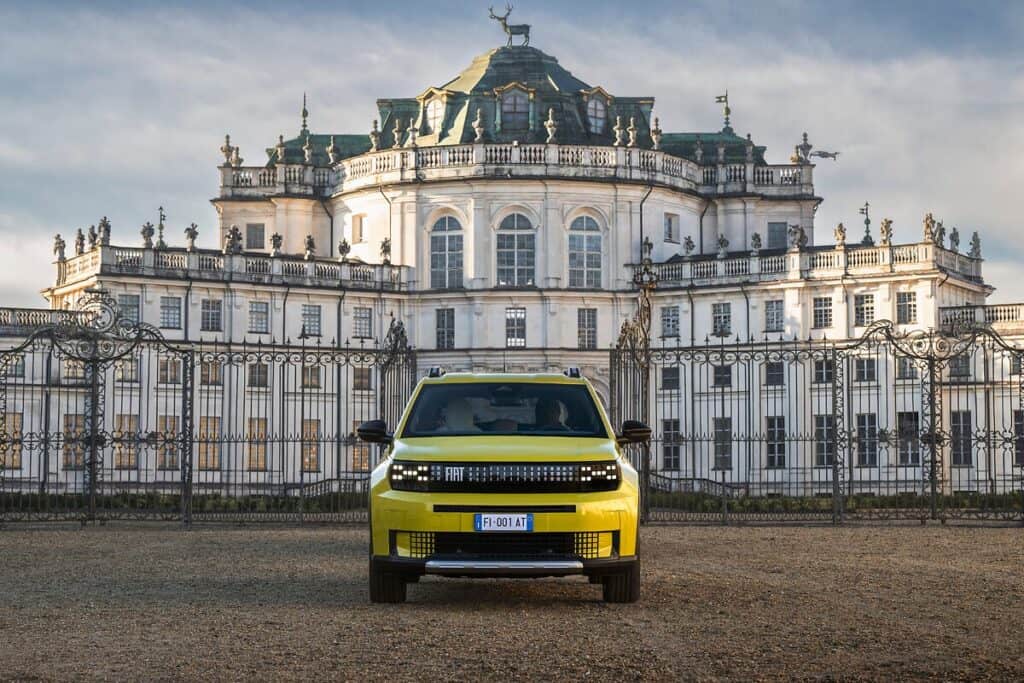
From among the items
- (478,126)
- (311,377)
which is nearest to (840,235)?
(478,126)

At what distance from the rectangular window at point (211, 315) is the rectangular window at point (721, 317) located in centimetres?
2336

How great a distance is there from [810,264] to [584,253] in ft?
37.3

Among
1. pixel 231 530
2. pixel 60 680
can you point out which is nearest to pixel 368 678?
pixel 60 680

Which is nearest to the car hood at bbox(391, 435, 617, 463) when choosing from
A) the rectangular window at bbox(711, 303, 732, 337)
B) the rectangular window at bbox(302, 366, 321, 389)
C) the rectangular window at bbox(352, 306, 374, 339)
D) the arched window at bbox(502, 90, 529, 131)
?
the rectangular window at bbox(302, 366, 321, 389)

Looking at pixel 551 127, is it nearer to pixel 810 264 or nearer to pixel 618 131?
pixel 618 131

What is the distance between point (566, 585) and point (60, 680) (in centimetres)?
834

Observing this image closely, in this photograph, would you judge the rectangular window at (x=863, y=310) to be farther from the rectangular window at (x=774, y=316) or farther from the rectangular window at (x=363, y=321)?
the rectangular window at (x=363, y=321)

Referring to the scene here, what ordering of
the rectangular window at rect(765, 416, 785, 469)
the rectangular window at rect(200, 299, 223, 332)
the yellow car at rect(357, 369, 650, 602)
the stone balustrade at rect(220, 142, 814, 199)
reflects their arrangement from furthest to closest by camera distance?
the stone balustrade at rect(220, 142, 814, 199) < the rectangular window at rect(200, 299, 223, 332) < the rectangular window at rect(765, 416, 785, 469) < the yellow car at rect(357, 369, 650, 602)

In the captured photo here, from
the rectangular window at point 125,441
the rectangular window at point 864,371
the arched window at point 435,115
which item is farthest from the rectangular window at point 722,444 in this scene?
the arched window at point 435,115

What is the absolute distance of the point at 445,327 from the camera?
266 feet

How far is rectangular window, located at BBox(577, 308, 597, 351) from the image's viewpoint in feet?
265

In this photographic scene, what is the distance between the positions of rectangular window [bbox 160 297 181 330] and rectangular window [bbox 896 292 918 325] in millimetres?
32978

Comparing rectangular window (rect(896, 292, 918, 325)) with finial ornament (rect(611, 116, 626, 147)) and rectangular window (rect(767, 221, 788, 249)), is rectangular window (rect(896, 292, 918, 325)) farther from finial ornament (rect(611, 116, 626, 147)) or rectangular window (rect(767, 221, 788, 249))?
finial ornament (rect(611, 116, 626, 147))

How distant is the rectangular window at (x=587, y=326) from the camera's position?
8069 cm
